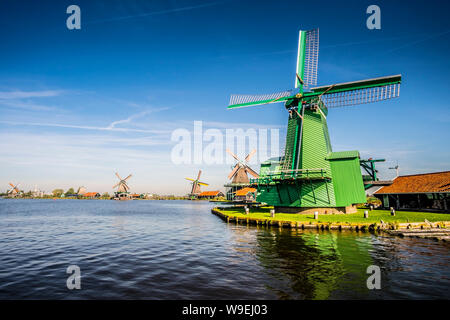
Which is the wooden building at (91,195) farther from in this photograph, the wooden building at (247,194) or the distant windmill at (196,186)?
the wooden building at (247,194)

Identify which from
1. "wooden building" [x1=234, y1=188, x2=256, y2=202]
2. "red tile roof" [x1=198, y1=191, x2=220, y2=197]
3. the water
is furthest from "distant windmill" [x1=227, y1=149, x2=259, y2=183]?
the water

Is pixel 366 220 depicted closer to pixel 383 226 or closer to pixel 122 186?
pixel 383 226

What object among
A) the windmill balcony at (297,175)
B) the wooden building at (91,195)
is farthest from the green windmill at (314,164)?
the wooden building at (91,195)

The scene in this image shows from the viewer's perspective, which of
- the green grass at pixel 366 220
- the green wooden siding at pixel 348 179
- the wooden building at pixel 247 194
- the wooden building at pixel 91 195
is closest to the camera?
the green grass at pixel 366 220

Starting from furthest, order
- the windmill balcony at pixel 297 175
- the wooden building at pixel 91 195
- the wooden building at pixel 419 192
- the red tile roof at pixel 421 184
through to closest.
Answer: the wooden building at pixel 91 195 < the wooden building at pixel 419 192 < the red tile roof at pixel 421 184 < the windmill balcony at pixel 297 175

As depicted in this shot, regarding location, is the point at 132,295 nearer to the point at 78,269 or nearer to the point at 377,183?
the point at 78,269

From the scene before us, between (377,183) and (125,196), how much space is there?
135890mm

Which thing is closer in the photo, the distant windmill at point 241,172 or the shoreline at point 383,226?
the shoreline at point 383,226

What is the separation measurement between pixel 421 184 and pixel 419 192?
93.6 inches

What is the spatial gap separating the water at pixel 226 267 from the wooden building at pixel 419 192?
54.3 ft

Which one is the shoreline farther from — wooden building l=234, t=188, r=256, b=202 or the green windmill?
wooden building l=234, t=188, r=256, b=202

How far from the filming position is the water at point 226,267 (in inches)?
358

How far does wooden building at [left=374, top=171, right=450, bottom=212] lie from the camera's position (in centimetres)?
2973

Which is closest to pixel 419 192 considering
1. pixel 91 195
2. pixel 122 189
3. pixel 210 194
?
pixel 210 194
